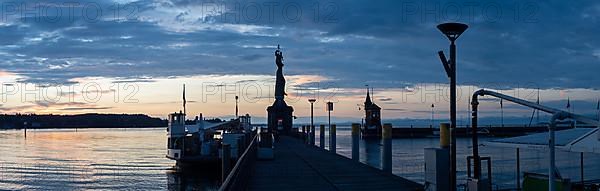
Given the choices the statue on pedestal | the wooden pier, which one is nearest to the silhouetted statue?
the statue on pedestal

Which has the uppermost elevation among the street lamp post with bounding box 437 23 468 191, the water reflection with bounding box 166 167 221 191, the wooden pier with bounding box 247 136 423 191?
the street lamp post with bounding box 437 23 468 191

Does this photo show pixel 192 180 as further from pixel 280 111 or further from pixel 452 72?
pixel 452 72

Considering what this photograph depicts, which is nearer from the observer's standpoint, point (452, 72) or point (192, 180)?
point (452, 72)

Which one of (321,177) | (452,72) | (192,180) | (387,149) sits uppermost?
(452,72)

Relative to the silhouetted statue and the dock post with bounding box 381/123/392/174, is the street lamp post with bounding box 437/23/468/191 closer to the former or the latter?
the dock post with bounding box 381/123/392/174

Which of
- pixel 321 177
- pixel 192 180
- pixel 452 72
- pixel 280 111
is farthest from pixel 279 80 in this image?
pixel 452 72

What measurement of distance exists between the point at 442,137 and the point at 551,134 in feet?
23.1

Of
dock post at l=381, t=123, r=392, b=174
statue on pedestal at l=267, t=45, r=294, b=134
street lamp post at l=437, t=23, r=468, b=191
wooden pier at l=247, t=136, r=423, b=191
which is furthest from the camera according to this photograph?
statue on pedestal at l=267, t=45, r=294, b=134

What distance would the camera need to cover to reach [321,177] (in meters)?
20.9

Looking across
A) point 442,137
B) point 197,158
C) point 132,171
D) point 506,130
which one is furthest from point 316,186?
point 506,130

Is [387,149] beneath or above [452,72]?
beneath

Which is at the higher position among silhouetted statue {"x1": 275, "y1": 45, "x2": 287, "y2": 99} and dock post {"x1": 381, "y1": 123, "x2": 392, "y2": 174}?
silhouetted statue {"x1": 275, "y1": 45, "x2": 287, "y2": 99}

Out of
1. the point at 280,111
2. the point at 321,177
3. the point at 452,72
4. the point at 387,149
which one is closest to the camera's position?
the point at 452,72

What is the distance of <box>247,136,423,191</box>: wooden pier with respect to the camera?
18.2m
